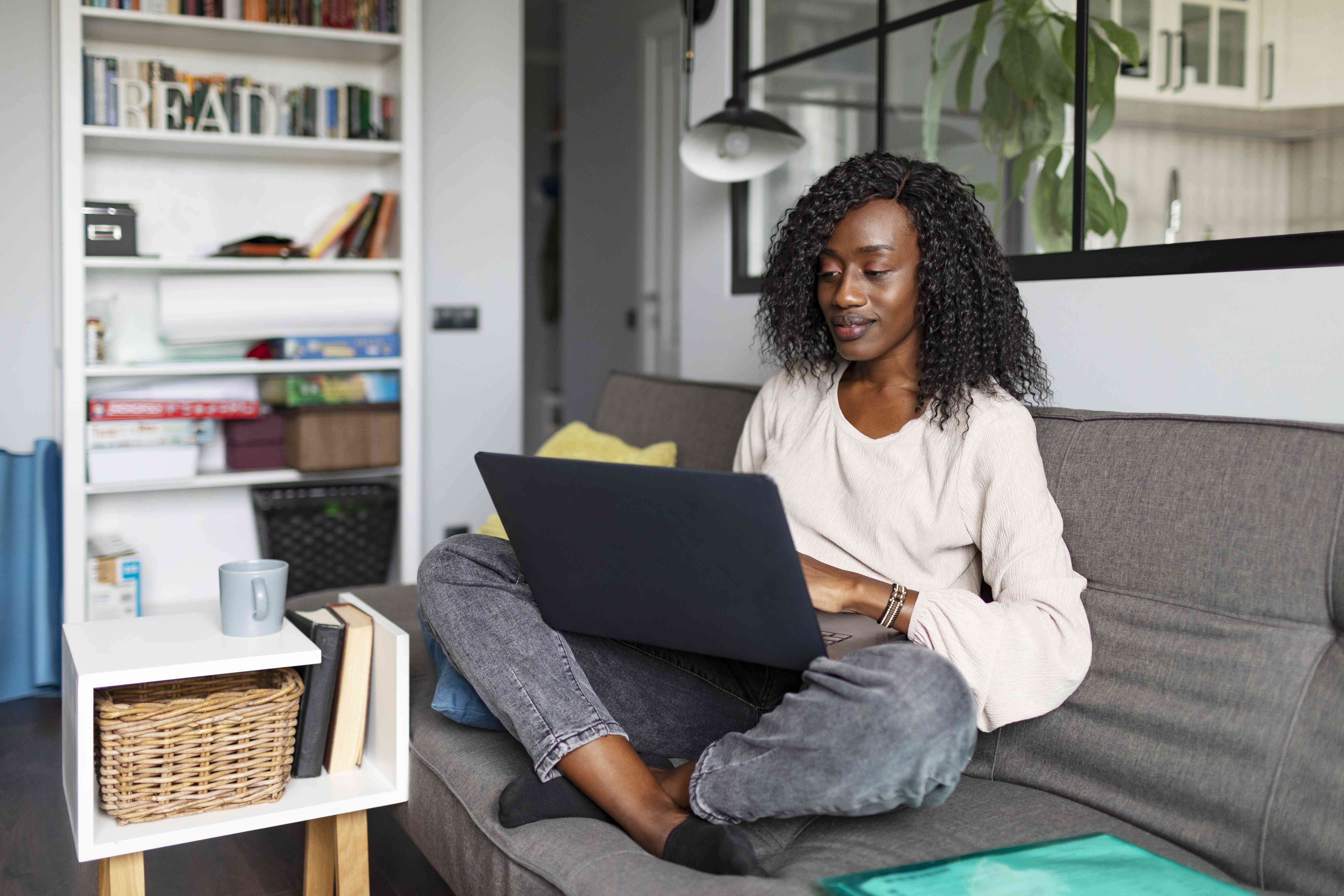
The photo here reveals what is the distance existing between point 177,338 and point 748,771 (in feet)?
7.63

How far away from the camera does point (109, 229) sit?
2.79 meters

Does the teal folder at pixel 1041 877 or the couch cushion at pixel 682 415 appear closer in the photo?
the teal folder at pixel 1041 877

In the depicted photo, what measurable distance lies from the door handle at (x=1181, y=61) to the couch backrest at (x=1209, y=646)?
2.98ft

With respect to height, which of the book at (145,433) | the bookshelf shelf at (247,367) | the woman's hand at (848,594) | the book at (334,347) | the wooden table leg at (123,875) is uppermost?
the book at (334,347)

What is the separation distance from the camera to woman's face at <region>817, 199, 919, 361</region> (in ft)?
5.20

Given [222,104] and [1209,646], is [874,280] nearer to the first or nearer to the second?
[1209,646]

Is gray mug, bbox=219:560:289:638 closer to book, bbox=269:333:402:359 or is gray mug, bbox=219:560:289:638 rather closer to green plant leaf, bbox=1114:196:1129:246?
green plant leaf, bbox=1114:196:1129:246

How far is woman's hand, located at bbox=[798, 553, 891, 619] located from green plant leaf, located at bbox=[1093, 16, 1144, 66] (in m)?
1.13

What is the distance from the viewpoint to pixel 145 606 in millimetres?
3053

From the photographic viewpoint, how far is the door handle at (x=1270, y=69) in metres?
1.80

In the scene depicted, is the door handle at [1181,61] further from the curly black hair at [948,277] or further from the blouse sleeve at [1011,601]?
the blouse sleeve at [1011,601]

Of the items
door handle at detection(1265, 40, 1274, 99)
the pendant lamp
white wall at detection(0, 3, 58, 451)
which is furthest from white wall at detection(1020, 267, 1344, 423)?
white wall at detection(0, 3, 58, 451)

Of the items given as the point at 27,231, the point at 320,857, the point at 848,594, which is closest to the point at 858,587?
the point at 848,594

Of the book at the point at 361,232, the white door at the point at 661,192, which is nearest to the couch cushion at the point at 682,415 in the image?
the book at the point at 361,232
